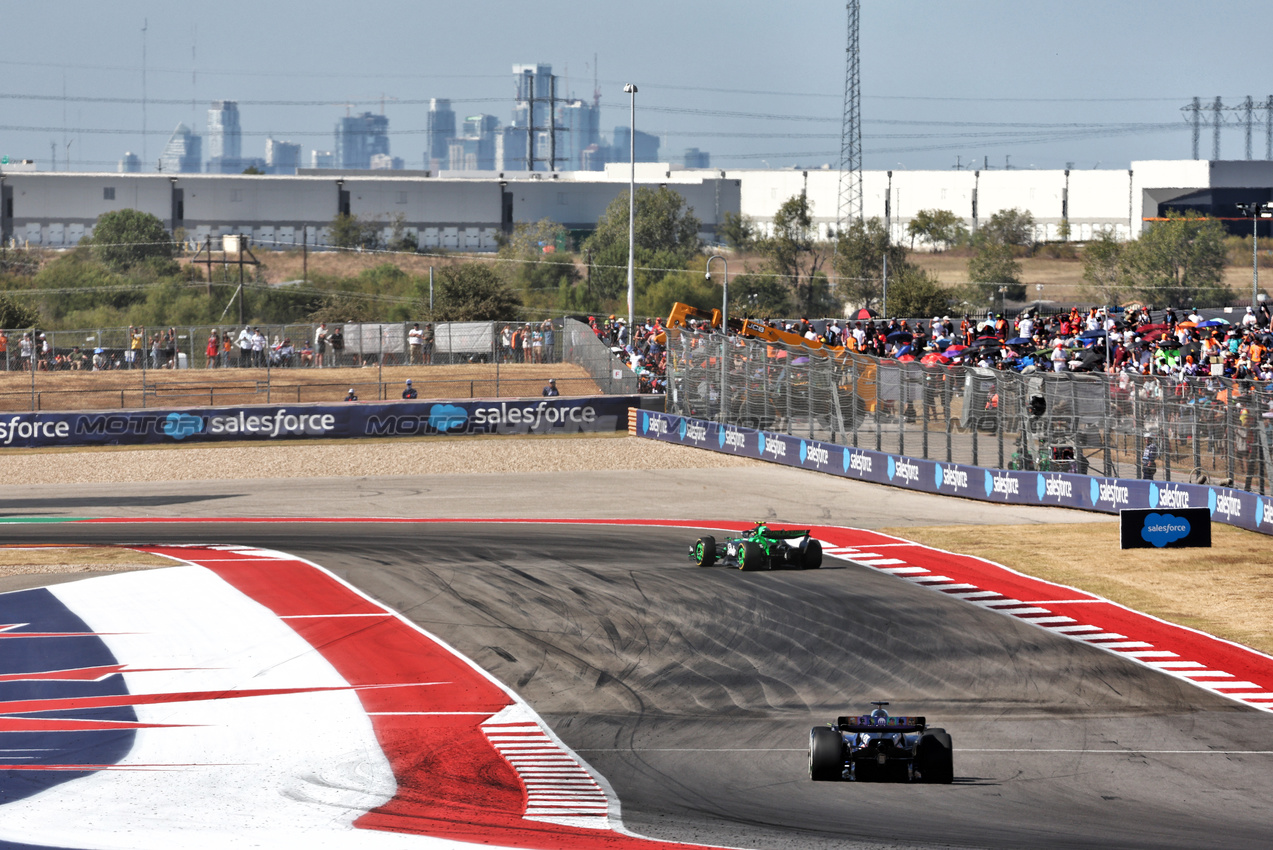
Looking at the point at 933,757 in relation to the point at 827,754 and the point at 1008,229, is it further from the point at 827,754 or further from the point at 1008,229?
the point at 1008,229

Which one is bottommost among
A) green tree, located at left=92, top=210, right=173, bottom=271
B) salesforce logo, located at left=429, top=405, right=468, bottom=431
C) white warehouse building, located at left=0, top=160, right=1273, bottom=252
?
salesforce logo, located at left=429, top=405, right=468, bottom=431

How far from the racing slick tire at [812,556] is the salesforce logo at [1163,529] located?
223 inches

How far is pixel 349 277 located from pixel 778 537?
288 feet

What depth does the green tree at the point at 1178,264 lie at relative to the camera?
85750 millimetres

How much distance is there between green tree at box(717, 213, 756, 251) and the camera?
119 meters

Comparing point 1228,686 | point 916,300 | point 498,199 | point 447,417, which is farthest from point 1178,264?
point 1228,686

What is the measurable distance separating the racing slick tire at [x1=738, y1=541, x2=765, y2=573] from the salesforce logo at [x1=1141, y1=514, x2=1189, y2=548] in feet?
21.9

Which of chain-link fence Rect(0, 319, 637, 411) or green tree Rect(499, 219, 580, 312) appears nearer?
chain-link fence Rect(0, 319, 637, 411)

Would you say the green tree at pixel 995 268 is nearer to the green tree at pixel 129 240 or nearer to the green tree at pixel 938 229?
the green tree at pixel 938 229

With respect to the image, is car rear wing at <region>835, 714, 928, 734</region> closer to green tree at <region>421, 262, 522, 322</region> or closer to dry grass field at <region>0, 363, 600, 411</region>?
dry grass field at <region>0, 363, 600, 411</region>

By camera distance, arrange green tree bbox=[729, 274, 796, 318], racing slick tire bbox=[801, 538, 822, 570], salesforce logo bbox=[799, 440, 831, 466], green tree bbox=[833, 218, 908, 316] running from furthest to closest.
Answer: green tree bbox=[729, 274, 796, 318], green tree bbox=[833, 218, 908, 316], salesforce logo bbox=[799, 440, 831, 466], racing slick tire bbox=[801, 538, 822, 570]

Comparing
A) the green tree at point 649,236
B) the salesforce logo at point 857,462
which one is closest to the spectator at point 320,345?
the salesforce logo at point 857,462

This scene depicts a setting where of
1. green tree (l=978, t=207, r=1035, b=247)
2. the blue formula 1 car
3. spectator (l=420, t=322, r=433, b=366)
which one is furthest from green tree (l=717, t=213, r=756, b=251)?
the blue formula 1 car

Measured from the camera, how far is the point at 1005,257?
315 feet
